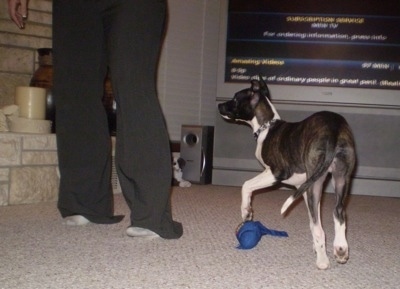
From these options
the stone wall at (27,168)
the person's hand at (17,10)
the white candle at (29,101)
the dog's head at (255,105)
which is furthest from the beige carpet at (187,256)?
the person's hand at (17,10)

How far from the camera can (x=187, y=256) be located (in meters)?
1.67

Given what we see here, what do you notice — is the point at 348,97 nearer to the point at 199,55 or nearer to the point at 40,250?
the point at 199,55

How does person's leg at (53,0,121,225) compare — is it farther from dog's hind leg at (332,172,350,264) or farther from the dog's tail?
dog's hind leg at (332,172,350,264)

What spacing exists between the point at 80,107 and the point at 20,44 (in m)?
1.72

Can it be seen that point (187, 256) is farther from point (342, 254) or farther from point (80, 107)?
point (80, 107)

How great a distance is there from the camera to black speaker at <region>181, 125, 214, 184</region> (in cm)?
405

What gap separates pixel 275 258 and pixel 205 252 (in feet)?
0.76

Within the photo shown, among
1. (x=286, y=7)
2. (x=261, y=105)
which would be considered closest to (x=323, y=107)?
(x=286, y=7)

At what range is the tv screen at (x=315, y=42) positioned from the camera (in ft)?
12.3

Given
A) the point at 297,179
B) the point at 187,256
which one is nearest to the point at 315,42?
the point at 297,179

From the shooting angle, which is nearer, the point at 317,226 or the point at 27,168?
the point at 317,226

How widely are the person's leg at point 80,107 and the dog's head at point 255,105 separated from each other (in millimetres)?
981

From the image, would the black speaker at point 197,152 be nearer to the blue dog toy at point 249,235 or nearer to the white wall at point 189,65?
the white wall at point 189,65

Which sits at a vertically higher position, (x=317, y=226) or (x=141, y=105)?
(x=141, y=105)
